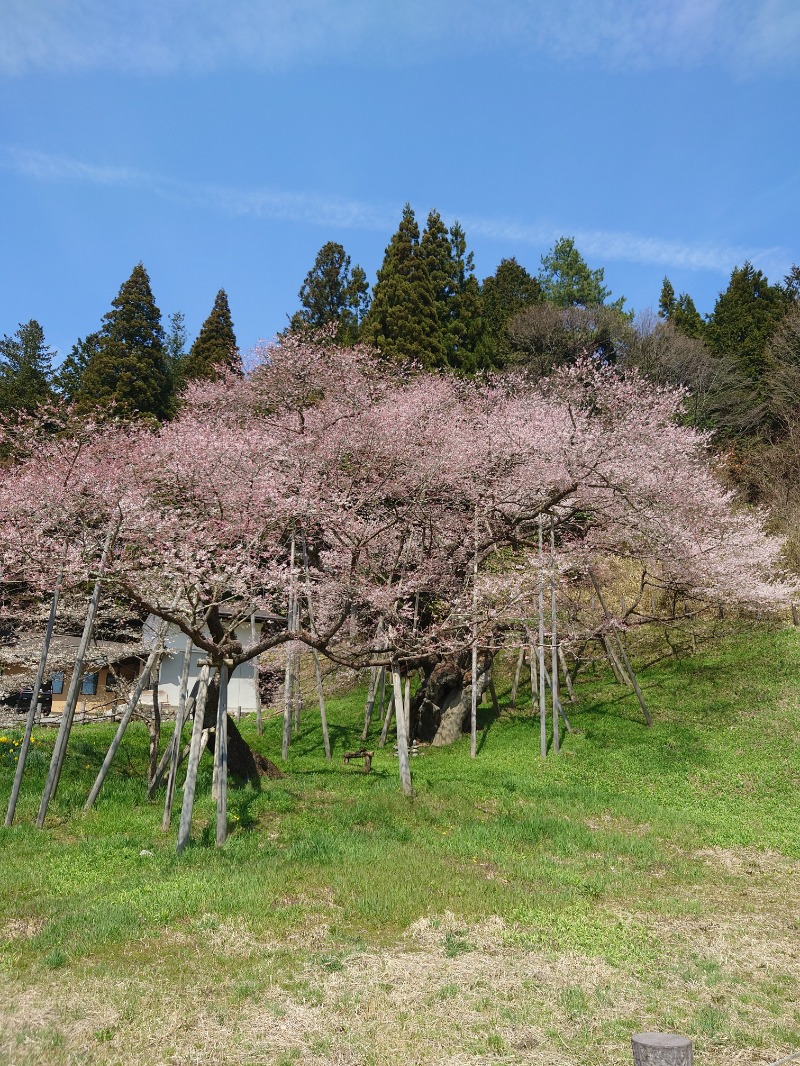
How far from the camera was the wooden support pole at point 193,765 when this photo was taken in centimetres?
858

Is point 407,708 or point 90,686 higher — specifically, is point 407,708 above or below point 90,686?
above

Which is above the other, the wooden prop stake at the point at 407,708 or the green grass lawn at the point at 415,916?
the wooden prop stake at the point at 407,708

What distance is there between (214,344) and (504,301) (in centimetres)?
1826

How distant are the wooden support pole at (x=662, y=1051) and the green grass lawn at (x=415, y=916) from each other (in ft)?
5.10

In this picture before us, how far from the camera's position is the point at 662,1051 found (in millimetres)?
3088

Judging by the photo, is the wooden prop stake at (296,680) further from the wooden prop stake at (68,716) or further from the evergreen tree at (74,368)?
the evergreen tree at (74,368)

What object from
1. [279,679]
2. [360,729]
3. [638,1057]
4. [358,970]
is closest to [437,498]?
[360,729]

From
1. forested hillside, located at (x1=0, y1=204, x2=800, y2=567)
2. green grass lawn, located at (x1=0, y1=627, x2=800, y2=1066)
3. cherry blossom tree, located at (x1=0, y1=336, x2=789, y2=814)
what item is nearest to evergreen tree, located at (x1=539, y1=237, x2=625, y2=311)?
forested hillside, located at (x1=0, y1=204, x2=800, y2=567)

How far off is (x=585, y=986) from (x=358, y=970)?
6.07ft

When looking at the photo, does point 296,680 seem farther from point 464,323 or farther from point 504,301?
point 504,301

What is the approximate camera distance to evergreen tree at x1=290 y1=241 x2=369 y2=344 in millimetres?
40375

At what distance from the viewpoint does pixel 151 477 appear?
15.7 metres

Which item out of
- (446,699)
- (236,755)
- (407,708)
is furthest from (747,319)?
(236,755)

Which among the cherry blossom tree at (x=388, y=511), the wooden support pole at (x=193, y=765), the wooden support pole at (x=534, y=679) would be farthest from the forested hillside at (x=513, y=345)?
the wooden support pole at (x=193, y=765)
